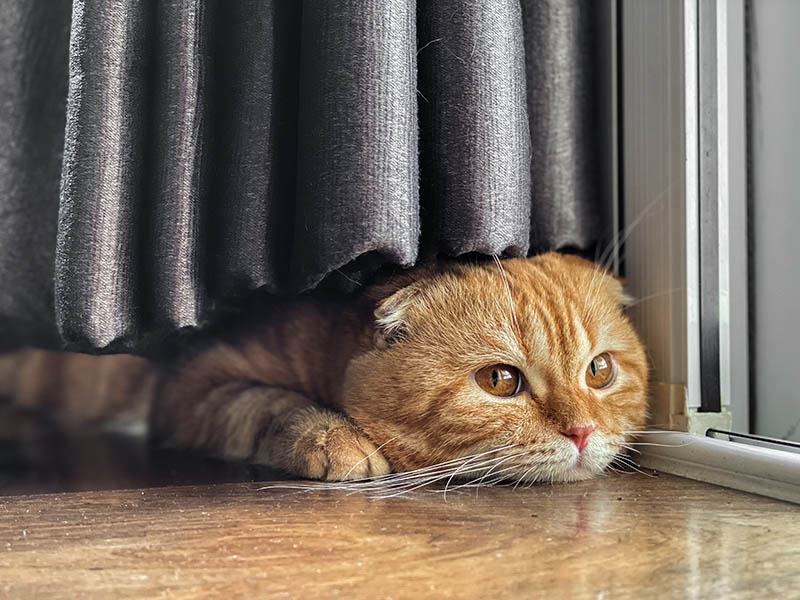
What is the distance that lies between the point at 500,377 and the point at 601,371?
0.23 m

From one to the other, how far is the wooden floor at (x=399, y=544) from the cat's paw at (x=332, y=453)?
65mm

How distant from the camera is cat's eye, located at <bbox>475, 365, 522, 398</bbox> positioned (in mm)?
1217

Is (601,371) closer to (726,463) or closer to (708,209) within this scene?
(726,463)

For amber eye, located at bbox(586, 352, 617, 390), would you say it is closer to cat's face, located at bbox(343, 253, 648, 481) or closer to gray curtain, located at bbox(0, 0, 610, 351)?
cat's face, located at bbox(343, 253, 648, 481)

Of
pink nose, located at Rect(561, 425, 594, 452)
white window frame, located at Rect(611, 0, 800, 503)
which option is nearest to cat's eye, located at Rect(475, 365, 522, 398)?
pink nose, located at Rect(561, 425, 594, 452)

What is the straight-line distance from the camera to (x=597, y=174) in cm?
157

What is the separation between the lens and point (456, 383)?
47.6 inches

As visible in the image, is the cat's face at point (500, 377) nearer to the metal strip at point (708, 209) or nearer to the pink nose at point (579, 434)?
the pink nose at point (579, 434)

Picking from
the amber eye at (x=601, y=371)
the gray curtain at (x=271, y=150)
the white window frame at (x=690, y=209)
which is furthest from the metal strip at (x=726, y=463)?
the gray curtain at (x=271, y=150)

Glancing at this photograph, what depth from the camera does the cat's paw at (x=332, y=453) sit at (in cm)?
116

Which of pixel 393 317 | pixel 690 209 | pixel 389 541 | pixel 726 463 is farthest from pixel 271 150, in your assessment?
pixel 726 463

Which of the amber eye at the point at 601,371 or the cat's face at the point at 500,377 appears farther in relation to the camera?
the amber eye at the point at 601,371

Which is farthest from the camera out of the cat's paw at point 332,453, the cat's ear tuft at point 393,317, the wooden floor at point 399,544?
the cat's ear tuft at point 393,317

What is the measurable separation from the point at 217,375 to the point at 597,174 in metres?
0.99
